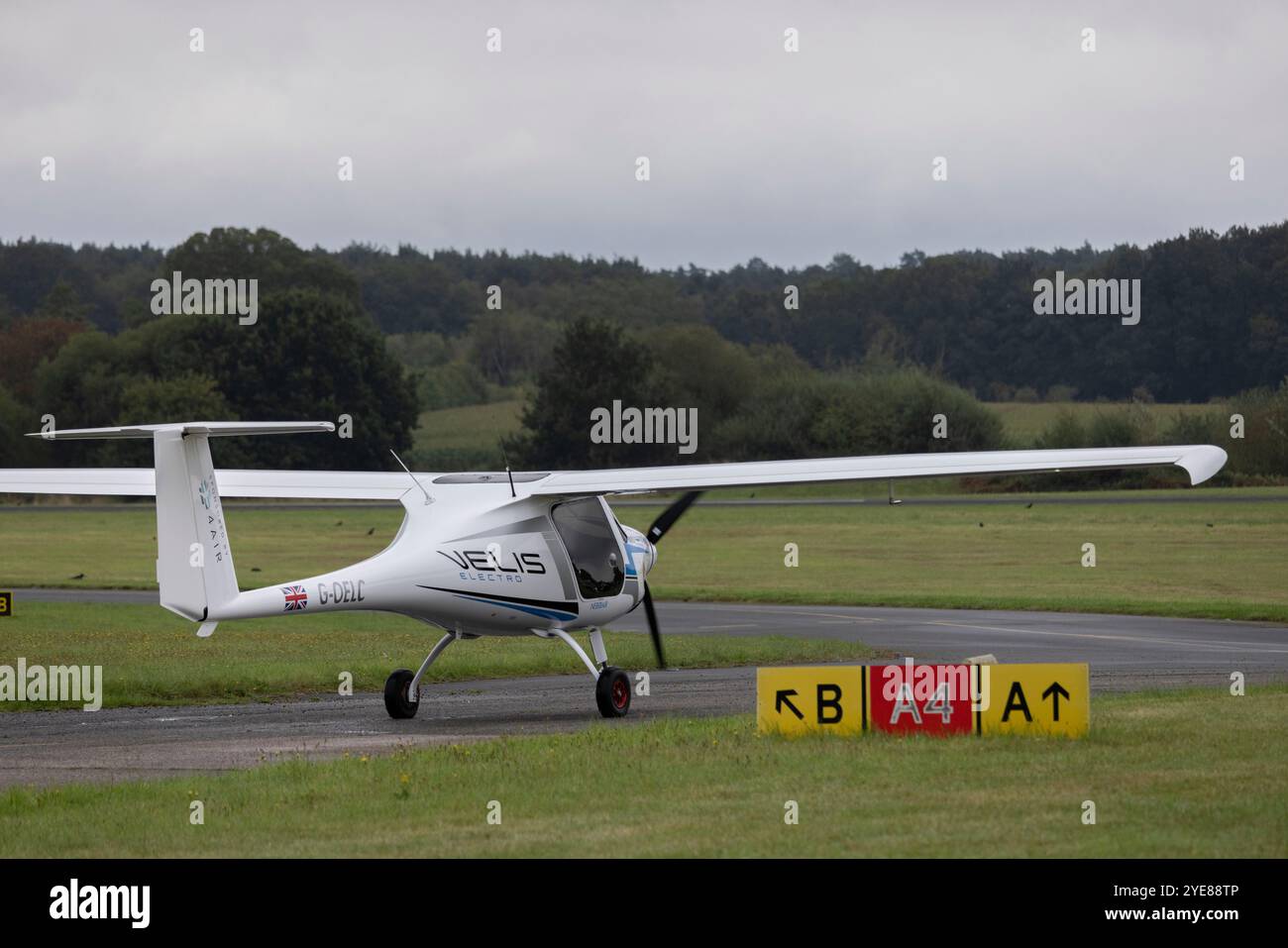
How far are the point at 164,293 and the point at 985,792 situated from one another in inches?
4266

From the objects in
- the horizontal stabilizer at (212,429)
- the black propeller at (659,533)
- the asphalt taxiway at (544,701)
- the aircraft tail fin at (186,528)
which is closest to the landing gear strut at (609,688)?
the asphalt taxiway at (544,701)

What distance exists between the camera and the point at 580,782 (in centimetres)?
1341

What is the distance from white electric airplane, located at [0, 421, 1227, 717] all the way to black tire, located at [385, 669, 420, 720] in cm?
2

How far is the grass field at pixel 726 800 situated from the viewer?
1081 cm

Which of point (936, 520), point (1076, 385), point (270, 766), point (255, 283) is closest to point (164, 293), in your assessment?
point (255, 283)

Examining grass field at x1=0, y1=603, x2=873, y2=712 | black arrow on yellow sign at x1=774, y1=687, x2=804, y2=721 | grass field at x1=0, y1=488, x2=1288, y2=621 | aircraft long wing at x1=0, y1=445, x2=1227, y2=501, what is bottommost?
grass field at x1=0, y1=488, x2=1288, y2=621

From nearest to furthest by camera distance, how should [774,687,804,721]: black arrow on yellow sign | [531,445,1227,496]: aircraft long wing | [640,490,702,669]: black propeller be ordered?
[774,687,804,721]: black arrow on yellow sign < [531,445,1227,496]: aircraft long wing < [640,490,702,669]: black propeller

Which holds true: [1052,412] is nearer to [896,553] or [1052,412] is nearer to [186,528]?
[896,553]

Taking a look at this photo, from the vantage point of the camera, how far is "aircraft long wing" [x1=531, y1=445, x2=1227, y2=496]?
17891 mm

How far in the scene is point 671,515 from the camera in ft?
67.7

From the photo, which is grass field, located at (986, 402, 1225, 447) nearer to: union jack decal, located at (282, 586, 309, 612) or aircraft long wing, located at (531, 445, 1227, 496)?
aircraft long wing, located at (531, 445, 1227, 496)

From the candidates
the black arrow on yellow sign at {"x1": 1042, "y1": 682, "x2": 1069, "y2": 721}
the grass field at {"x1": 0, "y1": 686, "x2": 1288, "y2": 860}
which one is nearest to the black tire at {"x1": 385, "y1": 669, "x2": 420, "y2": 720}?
the grass field at {"x1": 0, "y1": 686, "x2": 1288, "y2": 860}

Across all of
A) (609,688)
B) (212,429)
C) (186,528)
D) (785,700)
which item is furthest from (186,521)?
(785,700)
